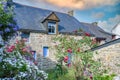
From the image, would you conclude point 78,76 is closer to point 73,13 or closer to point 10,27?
point 10,27

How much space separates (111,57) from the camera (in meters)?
16.2

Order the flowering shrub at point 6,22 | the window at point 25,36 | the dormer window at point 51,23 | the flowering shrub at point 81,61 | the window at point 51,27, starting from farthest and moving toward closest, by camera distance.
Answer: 1. the window at point 51,27
2. the dormer window at point 51,23
3. the window at point 25,36
4. the flowering shrub at point 81,61
5. the flowering shrub at point 6,22

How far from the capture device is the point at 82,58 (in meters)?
12.3

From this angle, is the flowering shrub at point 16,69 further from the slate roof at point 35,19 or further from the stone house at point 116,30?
the stone house at point 116,30

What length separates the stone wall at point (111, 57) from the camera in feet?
51.7

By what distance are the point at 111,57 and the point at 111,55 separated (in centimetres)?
15

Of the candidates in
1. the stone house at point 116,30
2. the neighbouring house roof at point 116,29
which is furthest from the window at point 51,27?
the neighbouring house roof at point 116,29

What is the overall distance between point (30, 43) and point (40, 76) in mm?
15063

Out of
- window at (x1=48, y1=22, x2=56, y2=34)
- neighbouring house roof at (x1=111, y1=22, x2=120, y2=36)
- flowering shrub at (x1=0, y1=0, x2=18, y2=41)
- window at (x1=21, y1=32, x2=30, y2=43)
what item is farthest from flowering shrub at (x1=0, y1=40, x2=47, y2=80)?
neighbouring house roof at (x1=111, y1=22, x2=120, y2=36)

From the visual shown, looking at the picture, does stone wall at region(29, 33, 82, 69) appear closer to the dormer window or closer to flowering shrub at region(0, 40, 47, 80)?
the dormer window

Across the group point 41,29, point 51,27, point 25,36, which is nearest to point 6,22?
point 25,36

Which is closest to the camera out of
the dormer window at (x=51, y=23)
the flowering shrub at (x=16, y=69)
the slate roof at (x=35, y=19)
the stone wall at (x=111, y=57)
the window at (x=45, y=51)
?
the flowering shrub at (x=16, y=69)

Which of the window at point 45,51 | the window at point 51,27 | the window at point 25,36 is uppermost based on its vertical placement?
the window at point 51,27

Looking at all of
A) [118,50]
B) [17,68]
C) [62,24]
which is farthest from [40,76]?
[62,24]
